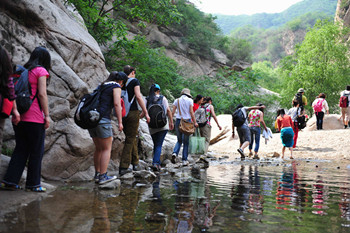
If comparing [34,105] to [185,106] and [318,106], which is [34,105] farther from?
[318,106]

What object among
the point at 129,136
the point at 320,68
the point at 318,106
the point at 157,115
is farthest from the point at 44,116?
the point at 320,68

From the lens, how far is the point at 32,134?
489cm

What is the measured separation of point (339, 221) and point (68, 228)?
2819 mm

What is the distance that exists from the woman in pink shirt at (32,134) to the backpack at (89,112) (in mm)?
800

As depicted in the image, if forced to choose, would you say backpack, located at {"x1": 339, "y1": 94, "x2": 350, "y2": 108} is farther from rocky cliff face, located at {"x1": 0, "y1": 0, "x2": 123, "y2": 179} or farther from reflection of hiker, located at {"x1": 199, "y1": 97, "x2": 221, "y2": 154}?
rocky cliff face, located at {"x1": 0, "y1": 0, "x2": 123, "y2": 179}

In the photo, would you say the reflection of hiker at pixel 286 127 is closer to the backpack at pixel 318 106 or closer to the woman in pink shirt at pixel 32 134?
the backpack at pixel 318 106

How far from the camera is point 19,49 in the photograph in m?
6.53

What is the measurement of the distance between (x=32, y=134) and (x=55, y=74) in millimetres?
2196

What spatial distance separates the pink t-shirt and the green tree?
31.1m

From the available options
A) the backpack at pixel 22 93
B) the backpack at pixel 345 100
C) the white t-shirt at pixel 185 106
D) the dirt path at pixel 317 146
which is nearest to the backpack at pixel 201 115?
the white t-shirt at pixel 185 106

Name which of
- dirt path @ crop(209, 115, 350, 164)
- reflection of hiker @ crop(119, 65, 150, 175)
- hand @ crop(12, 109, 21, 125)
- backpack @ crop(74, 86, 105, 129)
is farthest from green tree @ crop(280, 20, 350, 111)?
hand @ crop(12, 109, 21, 125)

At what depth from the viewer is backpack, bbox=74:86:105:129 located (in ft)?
18.7

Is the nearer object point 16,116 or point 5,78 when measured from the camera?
point 5,78

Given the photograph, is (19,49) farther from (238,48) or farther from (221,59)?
(238,48)
